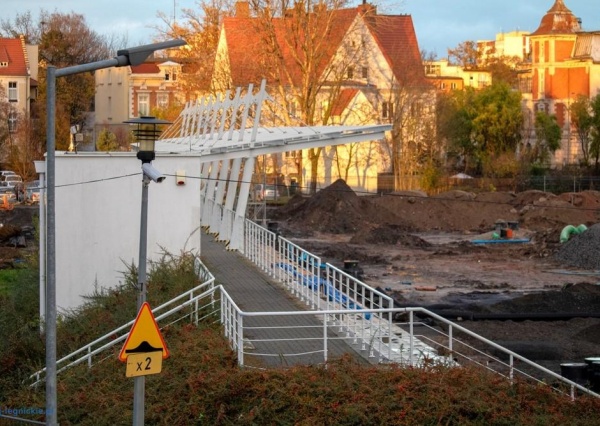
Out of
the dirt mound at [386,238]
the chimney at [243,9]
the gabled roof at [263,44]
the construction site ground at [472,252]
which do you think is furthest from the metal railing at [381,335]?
the chimney at [243,9]

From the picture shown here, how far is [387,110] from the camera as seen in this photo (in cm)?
7956

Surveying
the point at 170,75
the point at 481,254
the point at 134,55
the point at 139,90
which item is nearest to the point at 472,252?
the point at 481,254

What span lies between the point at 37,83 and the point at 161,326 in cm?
7819

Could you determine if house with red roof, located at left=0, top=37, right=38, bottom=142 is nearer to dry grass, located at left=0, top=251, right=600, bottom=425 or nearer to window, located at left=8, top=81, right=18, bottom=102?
window, located at left=8, top=81, right=18, bottom=102

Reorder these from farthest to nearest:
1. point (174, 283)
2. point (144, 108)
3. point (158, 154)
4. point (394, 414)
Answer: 1. point (144, 108)
2. point (158, 154)
3. point (174, 283)
4. point (394, 414)

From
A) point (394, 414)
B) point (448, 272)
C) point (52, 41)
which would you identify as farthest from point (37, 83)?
point (394, 414)

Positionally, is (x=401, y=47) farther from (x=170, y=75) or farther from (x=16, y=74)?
(x=16, y=74)

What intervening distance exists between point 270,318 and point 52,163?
8.50 m

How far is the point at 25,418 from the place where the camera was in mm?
18500

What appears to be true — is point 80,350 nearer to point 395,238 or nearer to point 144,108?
point 395,238

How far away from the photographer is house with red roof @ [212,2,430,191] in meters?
63.4

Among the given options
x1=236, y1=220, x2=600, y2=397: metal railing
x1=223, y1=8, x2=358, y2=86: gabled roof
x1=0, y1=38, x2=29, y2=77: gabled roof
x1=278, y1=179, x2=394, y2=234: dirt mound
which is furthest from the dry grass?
x1=0, y1=38, x2=29, y2=77: gabled roof

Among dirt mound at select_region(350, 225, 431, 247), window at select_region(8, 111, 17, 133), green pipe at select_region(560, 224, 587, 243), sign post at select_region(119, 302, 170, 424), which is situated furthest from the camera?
window at select_region(8, 111, 17, 133)

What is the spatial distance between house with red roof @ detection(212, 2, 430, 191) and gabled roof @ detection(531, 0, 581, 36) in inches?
856
